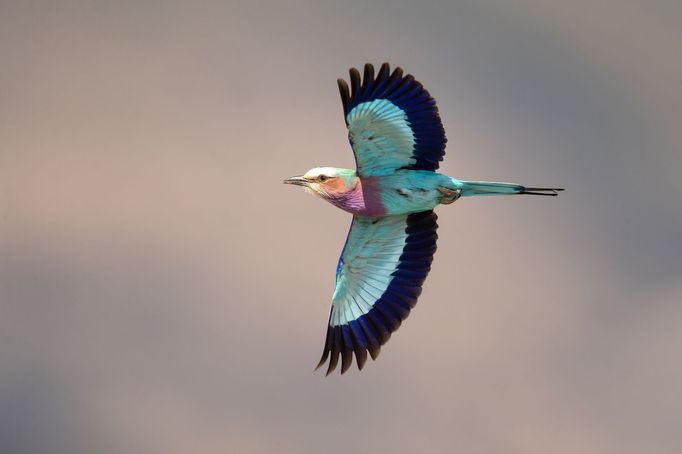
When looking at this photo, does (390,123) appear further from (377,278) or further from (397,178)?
(377,278)

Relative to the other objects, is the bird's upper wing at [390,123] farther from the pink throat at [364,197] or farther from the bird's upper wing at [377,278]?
the bird's upper wing at [377,278]

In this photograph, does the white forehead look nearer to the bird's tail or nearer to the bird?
the bird

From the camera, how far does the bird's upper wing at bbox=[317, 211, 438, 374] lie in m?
3.67

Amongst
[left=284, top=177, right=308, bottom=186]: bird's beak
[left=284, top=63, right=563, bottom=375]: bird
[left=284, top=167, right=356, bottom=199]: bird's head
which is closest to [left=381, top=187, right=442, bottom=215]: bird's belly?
[left=284, top=63, right=563, bottom=375]: bird

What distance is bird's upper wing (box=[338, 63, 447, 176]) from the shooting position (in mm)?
3416

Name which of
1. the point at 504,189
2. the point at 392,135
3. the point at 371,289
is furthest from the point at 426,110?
the point at 371,289

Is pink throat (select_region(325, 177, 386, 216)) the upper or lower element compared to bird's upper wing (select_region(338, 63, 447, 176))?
lower

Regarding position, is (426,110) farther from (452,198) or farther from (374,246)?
(374,246)

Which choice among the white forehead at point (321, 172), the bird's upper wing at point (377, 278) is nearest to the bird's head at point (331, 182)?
the white forehead at point (321, 172)

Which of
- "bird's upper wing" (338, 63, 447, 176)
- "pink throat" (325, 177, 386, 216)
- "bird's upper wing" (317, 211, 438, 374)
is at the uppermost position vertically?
"bird's upper wing" (338, 63, 447, 176)

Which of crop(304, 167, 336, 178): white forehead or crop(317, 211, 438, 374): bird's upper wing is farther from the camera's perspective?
crop(317, 211, 438, 374): bird's upper wing

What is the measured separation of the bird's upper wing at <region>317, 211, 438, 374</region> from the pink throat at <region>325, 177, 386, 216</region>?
210 mm

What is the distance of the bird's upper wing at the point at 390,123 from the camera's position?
3416 millimetres

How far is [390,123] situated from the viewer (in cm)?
342
